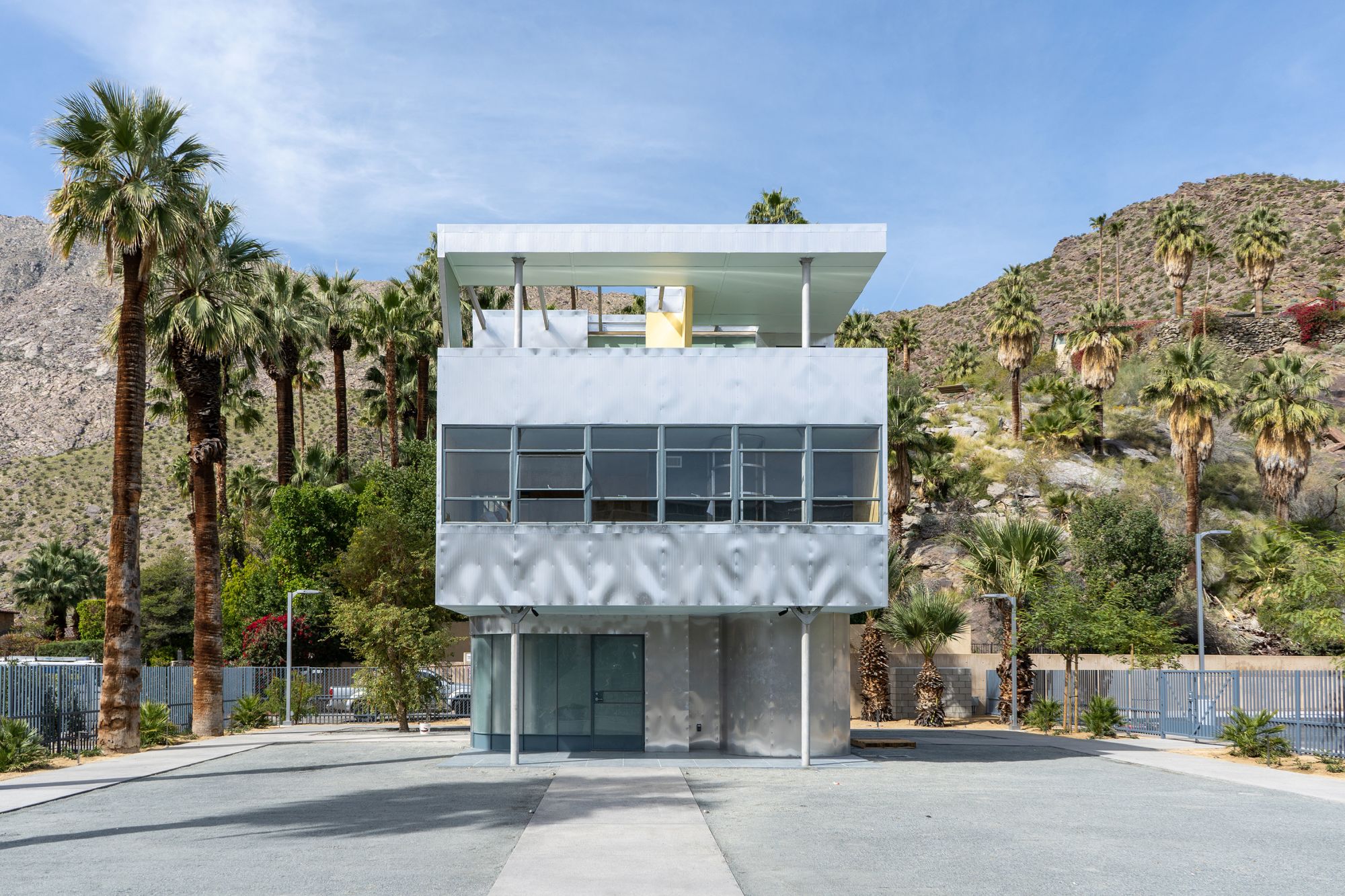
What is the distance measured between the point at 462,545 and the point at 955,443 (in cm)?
5025

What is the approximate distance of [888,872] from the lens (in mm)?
12414

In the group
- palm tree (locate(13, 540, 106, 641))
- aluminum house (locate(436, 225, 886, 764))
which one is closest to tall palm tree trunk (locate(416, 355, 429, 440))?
palm tree (locate(13, 540, 106, 641))

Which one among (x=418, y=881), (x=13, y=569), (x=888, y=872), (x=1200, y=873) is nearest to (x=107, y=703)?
(x=418, y=881)

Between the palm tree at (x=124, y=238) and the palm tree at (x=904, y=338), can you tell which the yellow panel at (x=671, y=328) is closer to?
the palm tree at (x=124, y=238)

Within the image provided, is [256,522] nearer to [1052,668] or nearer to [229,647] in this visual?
[229,647]

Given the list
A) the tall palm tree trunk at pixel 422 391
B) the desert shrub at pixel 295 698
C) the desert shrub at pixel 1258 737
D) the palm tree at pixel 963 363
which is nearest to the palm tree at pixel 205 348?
the desert shrub at pixel 295 698

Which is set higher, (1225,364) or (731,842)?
(1225,364)

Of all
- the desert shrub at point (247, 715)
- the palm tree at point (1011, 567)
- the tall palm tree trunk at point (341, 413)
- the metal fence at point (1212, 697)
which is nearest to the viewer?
the metal fence at point (1212, 697)

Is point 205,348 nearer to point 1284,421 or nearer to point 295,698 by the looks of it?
point 295,698

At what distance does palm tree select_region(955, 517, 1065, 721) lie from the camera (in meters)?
38.6

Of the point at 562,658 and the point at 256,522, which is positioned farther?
the point at 256,522

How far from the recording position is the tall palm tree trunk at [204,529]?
104ft

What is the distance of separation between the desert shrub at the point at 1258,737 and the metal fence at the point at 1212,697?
0.47 m

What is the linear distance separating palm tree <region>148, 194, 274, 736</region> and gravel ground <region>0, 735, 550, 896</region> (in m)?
9.63
